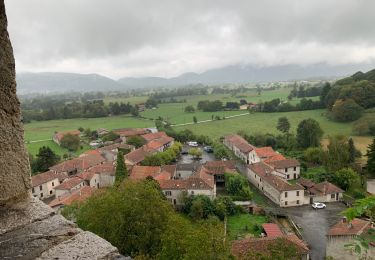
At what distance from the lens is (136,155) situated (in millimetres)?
50062

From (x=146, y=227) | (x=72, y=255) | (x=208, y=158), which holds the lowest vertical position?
(x=208, y=158)

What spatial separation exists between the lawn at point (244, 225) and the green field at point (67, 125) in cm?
4581

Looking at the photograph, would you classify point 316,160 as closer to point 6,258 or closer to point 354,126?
point 354,126

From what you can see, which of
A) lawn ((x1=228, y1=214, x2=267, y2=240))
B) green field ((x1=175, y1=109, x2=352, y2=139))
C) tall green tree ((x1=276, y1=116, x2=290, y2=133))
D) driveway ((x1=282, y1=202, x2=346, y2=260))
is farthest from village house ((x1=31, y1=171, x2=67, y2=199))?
tall green tree ((x1=276, y1=116, x2=290, y2=133))

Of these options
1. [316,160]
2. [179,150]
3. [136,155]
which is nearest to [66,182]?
[136,155]

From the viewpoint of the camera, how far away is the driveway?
25.8 m

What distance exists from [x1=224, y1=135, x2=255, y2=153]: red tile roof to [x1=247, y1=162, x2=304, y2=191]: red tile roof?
29.1 feet

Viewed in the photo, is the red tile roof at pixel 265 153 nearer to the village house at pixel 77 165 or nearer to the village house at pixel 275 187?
the village house at pixel 275 187

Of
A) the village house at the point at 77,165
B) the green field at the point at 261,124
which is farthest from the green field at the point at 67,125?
the village house at the point at 77,165

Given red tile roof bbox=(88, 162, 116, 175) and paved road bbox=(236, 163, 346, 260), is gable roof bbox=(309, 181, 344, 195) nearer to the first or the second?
paved road bbox=(236, 163, 346, 260)

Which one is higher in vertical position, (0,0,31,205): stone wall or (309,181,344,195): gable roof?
(0,0,31,205): stone wall

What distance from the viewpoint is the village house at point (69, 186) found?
38.3 metres

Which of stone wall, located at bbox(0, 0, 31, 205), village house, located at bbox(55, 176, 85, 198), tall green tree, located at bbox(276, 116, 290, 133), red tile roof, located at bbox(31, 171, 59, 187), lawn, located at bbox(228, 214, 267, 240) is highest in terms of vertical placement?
stone wall, located at bbox(0, 0, 31, 205)

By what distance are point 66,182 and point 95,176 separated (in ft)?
12.5
